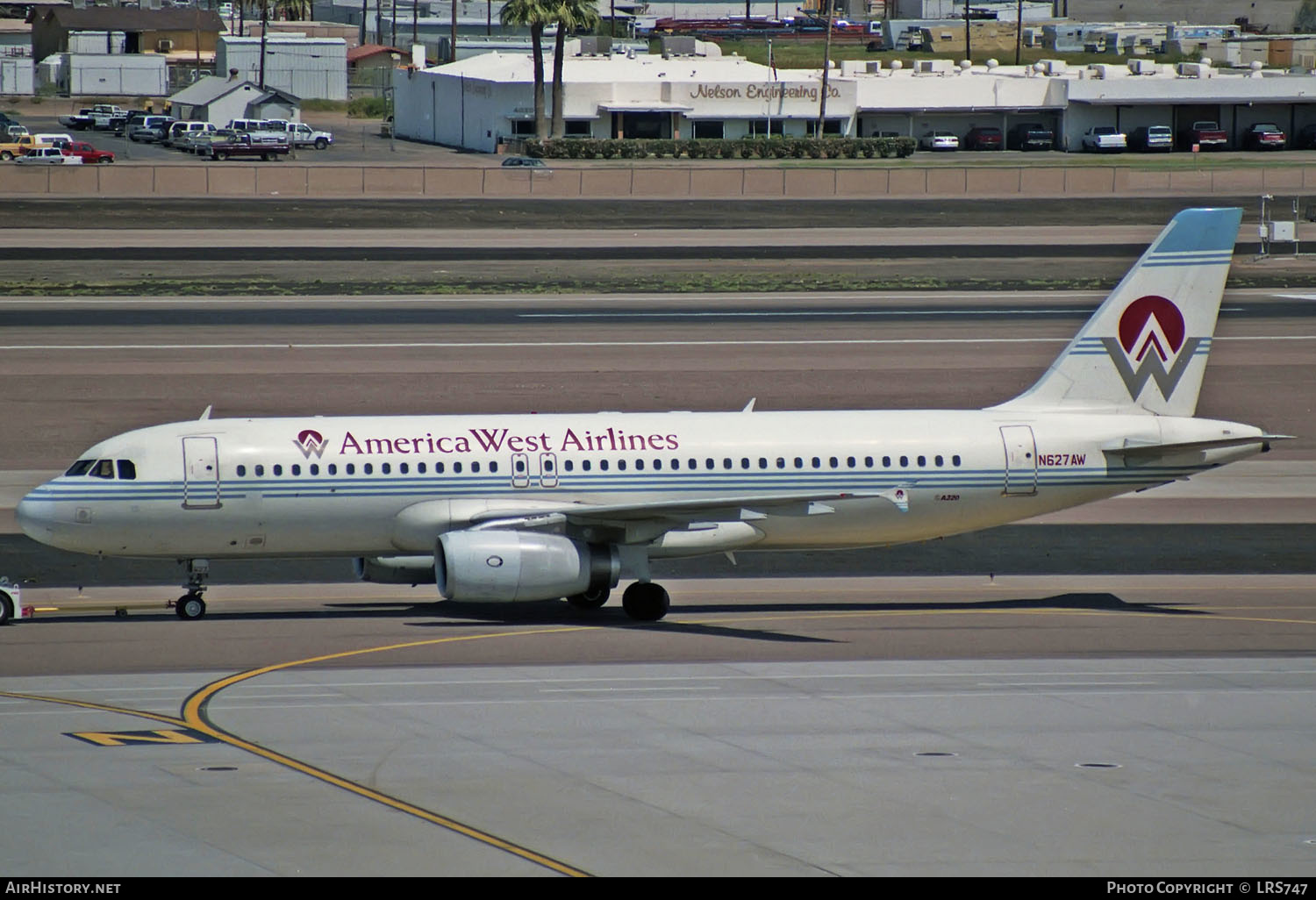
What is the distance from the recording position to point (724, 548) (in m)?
33.7

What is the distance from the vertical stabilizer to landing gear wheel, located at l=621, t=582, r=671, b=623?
8.74 m

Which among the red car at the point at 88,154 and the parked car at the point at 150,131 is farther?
the parked car at the point at 150,131

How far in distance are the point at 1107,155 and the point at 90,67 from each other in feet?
353

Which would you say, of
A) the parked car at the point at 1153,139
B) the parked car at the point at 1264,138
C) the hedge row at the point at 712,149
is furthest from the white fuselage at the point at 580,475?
the parked car at the point at 1264,138

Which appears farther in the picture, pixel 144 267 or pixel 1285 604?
pixel 144 267

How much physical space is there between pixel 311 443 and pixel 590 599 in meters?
6.25

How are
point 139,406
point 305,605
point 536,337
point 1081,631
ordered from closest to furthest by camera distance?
point 1081,631
point 305,605
point 139,406
point 536,337

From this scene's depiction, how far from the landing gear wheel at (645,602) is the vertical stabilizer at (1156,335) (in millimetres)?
8742

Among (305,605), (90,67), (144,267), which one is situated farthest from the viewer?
(90,67)

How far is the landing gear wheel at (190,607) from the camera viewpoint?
32531 mm

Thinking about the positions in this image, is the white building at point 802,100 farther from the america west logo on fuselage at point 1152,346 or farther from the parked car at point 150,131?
the america west logo on fuselage at point 1152,346

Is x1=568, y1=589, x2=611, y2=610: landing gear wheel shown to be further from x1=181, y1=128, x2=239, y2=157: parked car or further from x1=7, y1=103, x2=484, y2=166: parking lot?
x1=181, y1=128, x2=239, y2=157: parked car

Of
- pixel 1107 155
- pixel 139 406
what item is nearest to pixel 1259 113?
pixel 1107 155

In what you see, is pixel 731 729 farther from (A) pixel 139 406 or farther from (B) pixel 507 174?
(B) pixel 507 174
